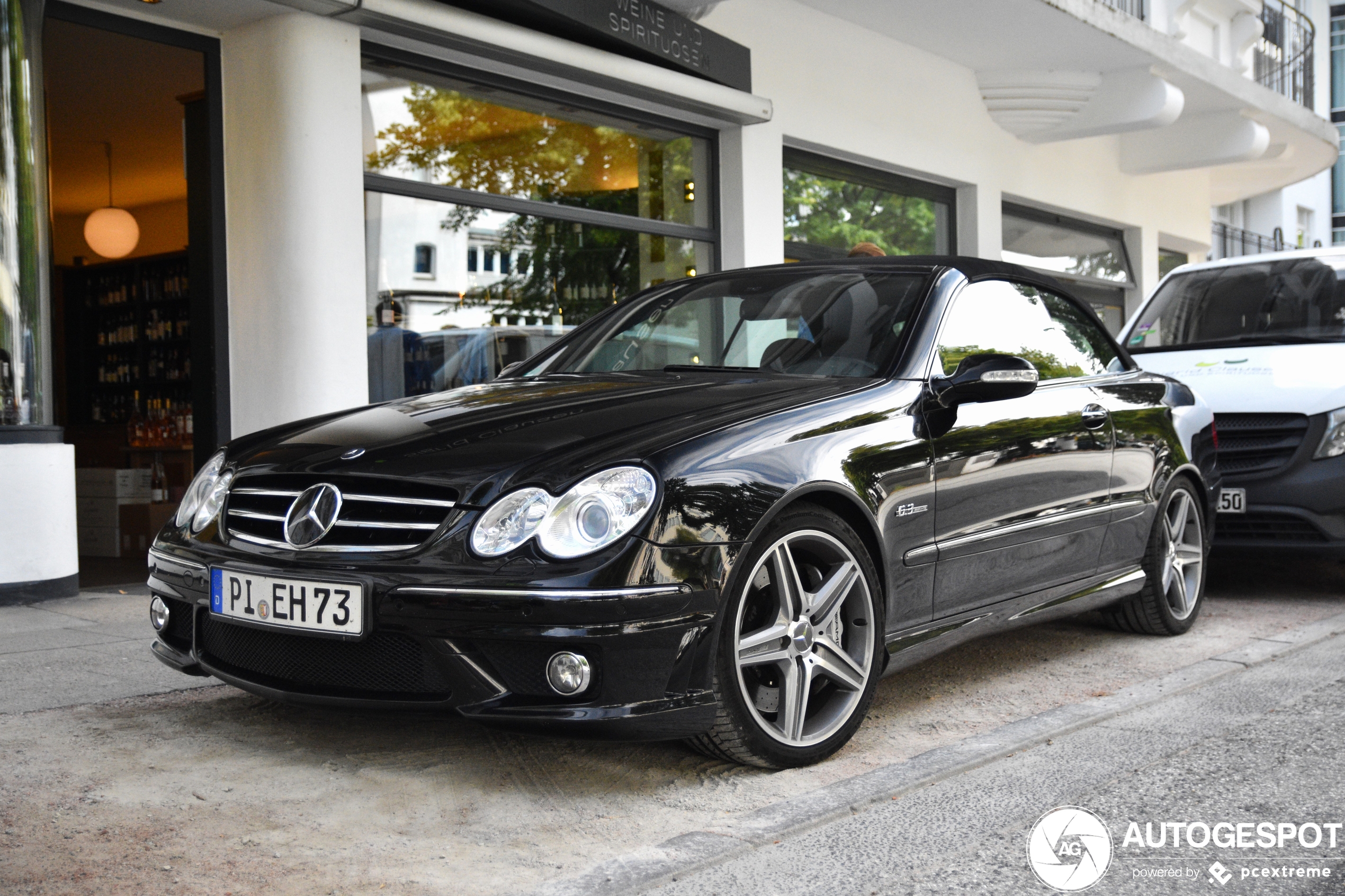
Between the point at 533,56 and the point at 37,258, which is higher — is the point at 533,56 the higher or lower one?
the higher one

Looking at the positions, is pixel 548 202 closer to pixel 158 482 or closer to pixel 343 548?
pixel 158 482

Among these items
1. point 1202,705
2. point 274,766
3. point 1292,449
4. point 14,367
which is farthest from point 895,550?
point 14,367

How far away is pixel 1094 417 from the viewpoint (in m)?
4.78

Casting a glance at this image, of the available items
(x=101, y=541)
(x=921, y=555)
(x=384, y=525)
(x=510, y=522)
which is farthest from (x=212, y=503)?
(x=101, y=541)

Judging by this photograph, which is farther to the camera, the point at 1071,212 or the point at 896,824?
the point at 1071,212

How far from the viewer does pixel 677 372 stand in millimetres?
4242

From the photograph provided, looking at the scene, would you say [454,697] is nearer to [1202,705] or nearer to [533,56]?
[1202,705]

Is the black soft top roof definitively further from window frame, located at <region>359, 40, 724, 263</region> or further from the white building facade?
window frame, located at <region>359, 40, 724, 263</region>

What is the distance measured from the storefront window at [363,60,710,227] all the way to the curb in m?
5.47

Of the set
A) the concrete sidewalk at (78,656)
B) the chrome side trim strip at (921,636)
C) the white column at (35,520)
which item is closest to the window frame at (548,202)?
the white column at (35,520)

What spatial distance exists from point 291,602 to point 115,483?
7.36 m

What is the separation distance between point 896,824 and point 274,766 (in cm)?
160

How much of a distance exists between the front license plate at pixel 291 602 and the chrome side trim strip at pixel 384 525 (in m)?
0.16

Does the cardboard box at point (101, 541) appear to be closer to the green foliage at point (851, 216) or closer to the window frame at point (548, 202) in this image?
the window frame at point (548, 202)
